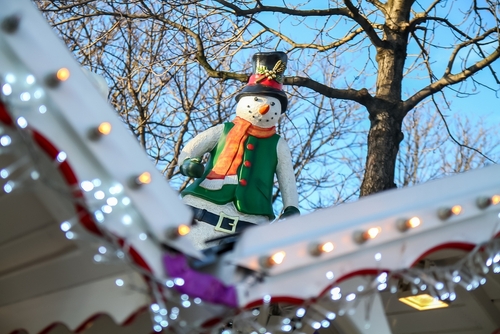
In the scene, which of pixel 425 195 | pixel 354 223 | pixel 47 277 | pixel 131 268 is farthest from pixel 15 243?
pixel 425 195

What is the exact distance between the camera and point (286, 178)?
6301mm

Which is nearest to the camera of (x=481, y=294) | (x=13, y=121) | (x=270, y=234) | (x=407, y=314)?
(x=13, y=121)

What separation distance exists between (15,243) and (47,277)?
20 centimetres

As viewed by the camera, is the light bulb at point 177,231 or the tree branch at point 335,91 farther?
the tree branch at point 335,91

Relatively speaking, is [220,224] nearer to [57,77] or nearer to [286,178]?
[286,178]

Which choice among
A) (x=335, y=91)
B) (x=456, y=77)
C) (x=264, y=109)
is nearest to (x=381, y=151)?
(x=335, y=91)

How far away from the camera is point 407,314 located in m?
4.59

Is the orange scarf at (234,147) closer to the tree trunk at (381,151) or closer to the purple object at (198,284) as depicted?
the tree trunk at (381,151)

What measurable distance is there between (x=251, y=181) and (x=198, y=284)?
3607 mm

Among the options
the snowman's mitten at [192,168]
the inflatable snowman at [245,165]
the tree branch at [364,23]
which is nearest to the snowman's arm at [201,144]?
the inflatable snowman at [245,165]

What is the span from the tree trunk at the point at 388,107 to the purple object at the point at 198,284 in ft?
18.2

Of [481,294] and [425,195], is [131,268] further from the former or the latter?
[481,294]

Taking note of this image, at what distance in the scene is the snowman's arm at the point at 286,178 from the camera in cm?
620

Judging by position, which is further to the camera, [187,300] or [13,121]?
[187,300]
